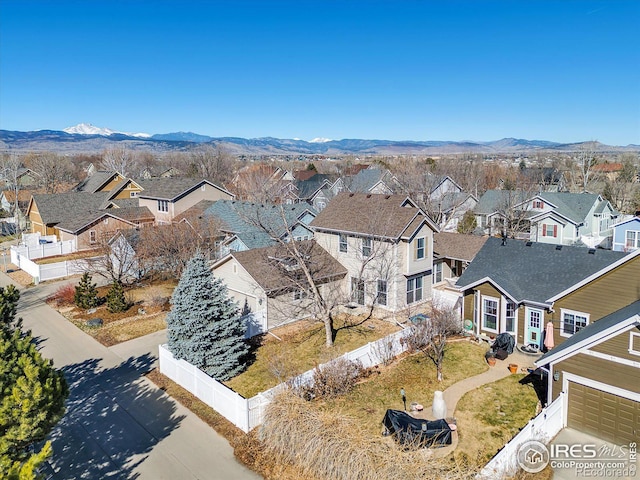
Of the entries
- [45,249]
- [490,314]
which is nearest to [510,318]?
[490,314]

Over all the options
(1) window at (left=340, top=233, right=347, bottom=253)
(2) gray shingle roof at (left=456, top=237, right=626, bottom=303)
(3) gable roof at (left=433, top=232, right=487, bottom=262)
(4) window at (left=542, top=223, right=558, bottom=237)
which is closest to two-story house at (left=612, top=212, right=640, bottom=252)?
(4) window at (left=542, top=223, right=558, bottom=237)

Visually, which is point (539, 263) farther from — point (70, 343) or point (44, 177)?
point (44, 177)

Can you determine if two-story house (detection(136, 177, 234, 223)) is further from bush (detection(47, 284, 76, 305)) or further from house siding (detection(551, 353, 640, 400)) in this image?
house siding (detection(551, 353, 640, 400))

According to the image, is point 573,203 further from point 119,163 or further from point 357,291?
point 119,163

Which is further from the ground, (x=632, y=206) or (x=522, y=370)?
(x=632, y=206)

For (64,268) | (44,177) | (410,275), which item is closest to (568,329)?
(410,275)

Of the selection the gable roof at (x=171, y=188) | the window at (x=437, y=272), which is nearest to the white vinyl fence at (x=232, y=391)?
the window at (x=437, y=272)
